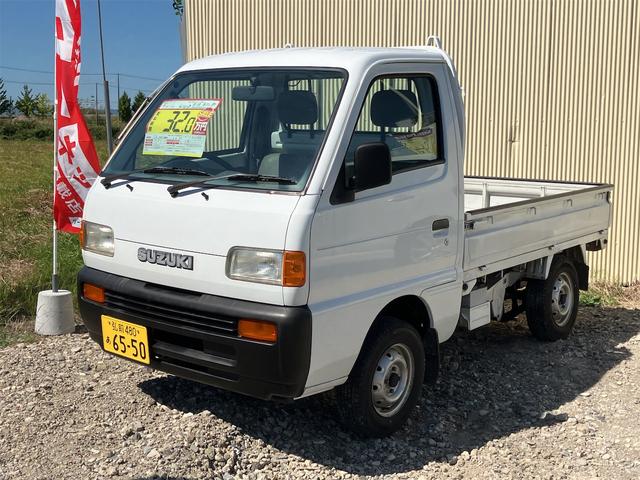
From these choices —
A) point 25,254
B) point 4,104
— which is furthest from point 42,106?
point 25,254

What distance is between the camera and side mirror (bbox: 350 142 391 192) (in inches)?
149

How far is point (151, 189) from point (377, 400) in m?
1.71

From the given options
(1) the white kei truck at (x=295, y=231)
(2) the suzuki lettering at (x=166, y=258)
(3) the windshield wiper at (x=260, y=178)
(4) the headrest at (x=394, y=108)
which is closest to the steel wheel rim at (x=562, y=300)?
(1) the white kei truck at (x=295, y=231)

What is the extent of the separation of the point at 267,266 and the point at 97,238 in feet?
4.03

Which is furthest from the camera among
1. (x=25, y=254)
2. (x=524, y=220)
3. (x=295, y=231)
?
(x=25, y=254)

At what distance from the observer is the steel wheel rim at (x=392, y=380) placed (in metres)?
4.24

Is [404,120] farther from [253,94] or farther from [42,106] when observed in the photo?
[42,106]

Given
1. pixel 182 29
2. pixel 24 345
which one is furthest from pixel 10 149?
pixel 24 345

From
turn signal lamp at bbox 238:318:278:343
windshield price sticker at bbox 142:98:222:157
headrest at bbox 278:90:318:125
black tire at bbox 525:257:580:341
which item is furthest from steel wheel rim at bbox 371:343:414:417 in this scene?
black tire at bbox 525:257:580:341

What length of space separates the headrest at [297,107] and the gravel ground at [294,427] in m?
1.70

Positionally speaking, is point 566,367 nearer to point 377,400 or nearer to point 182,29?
point 377,400

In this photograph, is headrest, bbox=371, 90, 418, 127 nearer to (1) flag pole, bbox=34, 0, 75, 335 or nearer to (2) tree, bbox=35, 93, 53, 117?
(1) flag pole, bbox=34, 0, 75, 335

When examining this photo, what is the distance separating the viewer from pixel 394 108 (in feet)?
14.3

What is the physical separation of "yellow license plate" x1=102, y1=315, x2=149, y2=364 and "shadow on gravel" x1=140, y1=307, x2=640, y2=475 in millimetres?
586
